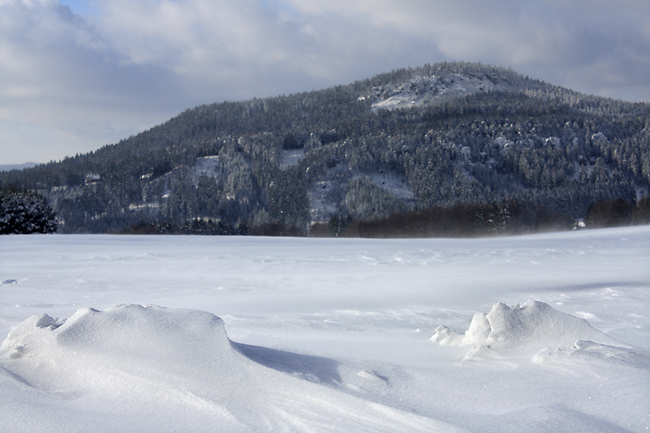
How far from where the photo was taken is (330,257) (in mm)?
11102

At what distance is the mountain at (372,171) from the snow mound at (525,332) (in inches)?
2599

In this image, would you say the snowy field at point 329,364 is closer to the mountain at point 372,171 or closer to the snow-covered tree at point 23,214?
the snow-covered tree at point 23,214

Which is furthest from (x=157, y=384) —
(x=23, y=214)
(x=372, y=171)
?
(x=372, y=171)

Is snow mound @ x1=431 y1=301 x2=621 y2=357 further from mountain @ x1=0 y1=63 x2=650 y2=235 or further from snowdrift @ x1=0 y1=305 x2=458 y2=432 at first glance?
mountain @ x1=0 y1=63 x2=650 y2=235

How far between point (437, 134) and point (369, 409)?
140476mm

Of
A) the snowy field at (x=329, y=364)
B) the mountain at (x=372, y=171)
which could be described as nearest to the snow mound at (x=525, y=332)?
the snowy field at (x=329, y=364)

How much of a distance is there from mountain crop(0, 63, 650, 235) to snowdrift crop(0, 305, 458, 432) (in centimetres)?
6705

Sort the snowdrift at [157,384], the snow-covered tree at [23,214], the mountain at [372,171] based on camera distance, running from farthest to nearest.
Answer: the mountain at [372,171]
the snow-covered tree at [23,214]
the snowdrift at [157,384]

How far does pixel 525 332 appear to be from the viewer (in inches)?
144

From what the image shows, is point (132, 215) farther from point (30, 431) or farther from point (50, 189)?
point (30, 431)

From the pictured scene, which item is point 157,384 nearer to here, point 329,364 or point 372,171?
point 329,364

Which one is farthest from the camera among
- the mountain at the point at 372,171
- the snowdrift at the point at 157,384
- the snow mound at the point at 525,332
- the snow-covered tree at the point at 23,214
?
the mountain at the point at 372,171

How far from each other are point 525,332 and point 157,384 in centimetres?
286

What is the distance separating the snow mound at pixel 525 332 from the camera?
3.54 m
